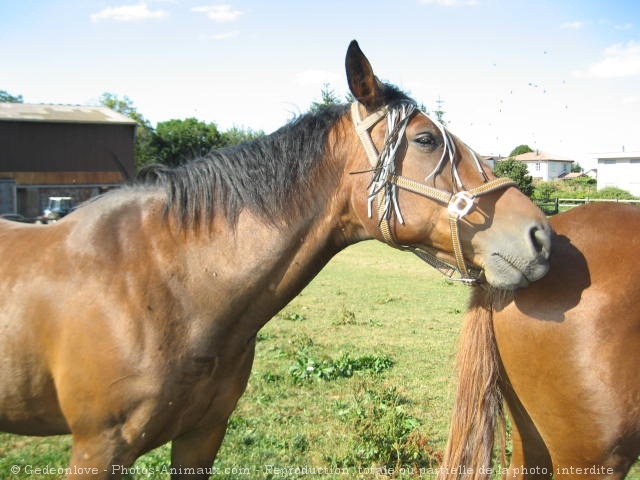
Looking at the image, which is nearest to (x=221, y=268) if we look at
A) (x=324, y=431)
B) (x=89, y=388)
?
(x=89, y=388)

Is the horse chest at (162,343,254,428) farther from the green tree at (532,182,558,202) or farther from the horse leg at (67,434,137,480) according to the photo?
the green tree at (532,182,558,202)

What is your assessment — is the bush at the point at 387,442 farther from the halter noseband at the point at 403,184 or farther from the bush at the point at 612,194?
the bush at the point at 612,194

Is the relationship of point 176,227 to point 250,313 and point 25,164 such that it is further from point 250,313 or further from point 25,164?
point 25,164

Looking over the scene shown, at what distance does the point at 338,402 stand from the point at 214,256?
329 centimetres

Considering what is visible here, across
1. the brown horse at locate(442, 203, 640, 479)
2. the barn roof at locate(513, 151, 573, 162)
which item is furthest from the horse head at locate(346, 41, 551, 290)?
the barn roof at locate(513, 151, 573, 162)

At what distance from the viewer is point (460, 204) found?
212cm

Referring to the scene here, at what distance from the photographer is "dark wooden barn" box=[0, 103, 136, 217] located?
33.9 metres

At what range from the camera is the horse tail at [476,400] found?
260cm

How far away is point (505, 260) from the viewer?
2070 millimetres

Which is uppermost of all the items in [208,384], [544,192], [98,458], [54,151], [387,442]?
[208,384]

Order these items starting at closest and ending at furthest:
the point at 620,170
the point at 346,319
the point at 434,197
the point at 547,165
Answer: the point at 434,197 < the point at 346,319 < the point at 620,170 < the point at 547,165

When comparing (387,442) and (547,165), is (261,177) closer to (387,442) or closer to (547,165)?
(387,442)

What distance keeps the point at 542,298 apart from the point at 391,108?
108cm

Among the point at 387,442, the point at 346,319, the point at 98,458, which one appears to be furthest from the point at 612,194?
the point at 98,458
